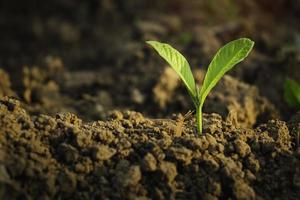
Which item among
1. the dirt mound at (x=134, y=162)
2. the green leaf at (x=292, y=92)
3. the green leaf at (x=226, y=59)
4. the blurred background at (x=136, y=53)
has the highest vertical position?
the blurred background at (x=136, y=53)

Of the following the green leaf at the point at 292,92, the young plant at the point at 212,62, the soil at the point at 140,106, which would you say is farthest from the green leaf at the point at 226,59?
the green leaf at the point at 292,92

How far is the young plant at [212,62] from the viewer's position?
6.66ft

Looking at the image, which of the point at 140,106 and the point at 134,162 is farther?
the point at 140,106

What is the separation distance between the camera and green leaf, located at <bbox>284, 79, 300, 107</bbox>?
271cm

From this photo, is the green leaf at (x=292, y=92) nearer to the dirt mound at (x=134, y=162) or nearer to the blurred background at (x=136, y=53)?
the blurred background at (x=136, y=53)

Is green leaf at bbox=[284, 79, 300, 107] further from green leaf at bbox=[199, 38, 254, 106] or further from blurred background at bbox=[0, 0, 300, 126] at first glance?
green leaf at bbox=[199, 38, 254, 106]

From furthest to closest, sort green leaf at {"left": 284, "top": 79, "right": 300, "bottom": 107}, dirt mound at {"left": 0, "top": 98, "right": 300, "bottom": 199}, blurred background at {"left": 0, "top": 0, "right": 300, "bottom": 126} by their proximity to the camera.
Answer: blurred background at {"left": 0, "top": 0, "right": 300, "bottom": 126} → green leaf at {"left": 284, "top": 79, "right": 300, "bottom": 107} → dirt mound at {"left": 0, "top": 98, "right": 300, "bottom": 199}

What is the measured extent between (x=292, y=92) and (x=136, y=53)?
1.60 meters

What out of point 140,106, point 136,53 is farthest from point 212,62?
point 136,53

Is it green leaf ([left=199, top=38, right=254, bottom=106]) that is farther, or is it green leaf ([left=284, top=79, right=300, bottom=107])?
green leaf ([left=284, top=79, right=300, bottom=107])

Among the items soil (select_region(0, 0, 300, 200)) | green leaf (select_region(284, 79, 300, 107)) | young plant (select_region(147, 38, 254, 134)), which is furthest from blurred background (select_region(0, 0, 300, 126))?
young plant (select_region(147, 38, 254, 134))

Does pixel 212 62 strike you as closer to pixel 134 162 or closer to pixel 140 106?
pixel 134 162

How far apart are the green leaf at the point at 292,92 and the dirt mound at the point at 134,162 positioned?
0.69 metres

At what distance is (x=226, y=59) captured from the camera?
2.06m
